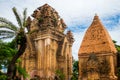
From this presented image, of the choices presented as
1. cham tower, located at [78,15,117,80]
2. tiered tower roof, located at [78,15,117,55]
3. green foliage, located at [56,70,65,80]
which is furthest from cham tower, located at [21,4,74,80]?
tiered tower roof, located at [78,15,117,55]

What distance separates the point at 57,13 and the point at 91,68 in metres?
16.8

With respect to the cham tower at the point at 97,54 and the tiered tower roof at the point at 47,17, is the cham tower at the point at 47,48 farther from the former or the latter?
the cham tower at the point at 97,54

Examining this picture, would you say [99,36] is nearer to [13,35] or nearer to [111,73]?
[111,73]

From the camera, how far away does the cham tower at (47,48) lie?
33.2 metres

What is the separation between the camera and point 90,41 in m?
22.7

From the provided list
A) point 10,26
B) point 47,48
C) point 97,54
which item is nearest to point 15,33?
point 10,26

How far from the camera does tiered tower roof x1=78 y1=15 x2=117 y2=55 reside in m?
21.5

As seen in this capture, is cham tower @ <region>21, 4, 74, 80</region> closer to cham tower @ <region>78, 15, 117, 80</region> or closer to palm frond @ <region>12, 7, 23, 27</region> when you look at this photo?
cham tower @ <region>78, 15, 117, 80</region>

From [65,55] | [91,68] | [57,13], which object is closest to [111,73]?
[91,68]

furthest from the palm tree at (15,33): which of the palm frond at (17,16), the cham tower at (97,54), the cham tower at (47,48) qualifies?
the cham tower at (47,48)

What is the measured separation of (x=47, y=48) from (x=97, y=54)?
1259 cm

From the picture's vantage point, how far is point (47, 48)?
33250 mm

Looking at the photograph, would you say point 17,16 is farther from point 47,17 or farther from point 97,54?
point 47,17

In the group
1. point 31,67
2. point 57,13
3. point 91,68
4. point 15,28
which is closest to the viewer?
point 15,28
